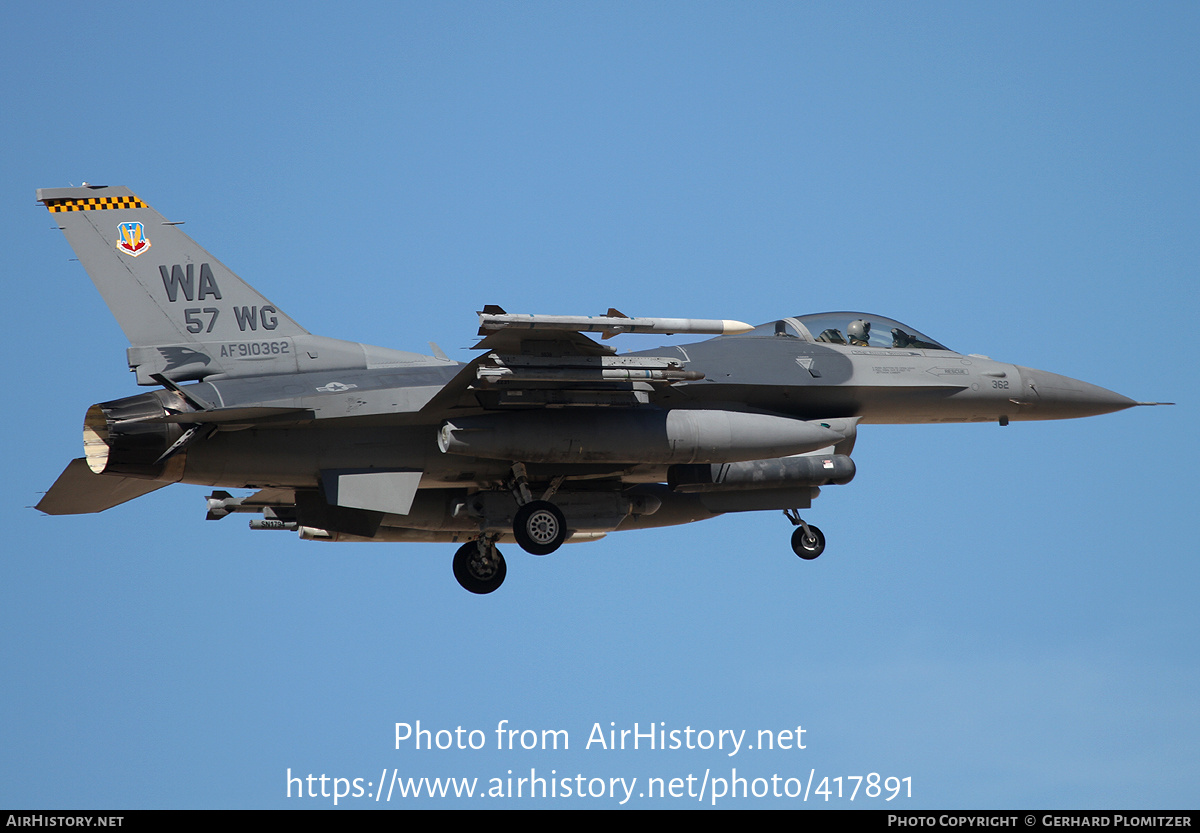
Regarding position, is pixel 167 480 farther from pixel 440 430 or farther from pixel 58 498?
pixel 440 430

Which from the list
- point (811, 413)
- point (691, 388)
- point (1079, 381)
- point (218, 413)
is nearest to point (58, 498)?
point (218, 413)

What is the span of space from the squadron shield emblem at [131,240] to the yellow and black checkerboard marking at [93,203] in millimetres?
254

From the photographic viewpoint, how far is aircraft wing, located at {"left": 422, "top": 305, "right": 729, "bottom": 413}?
45.5ft

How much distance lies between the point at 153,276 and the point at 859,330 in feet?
28.9

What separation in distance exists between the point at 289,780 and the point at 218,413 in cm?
378

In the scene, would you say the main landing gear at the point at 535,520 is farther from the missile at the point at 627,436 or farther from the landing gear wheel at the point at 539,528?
the missile at the point at 627,436

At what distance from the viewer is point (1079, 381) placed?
63.2 ft

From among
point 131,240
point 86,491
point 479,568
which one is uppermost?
point 131,240

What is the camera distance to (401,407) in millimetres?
15383

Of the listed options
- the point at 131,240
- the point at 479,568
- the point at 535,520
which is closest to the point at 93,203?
the point at 131,240

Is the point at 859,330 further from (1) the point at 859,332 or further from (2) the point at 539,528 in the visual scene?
(2) the point at 539,528

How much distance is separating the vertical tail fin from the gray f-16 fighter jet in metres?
0.02

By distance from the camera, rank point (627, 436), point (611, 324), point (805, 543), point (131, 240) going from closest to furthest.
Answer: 1. point (611, 324)
2. point (131, 240)
3. point (627, 436)
4. point (805, 543)

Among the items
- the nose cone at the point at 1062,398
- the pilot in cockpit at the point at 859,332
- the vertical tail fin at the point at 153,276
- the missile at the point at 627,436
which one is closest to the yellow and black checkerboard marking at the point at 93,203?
the vertical tail fin at the point at 153,276
